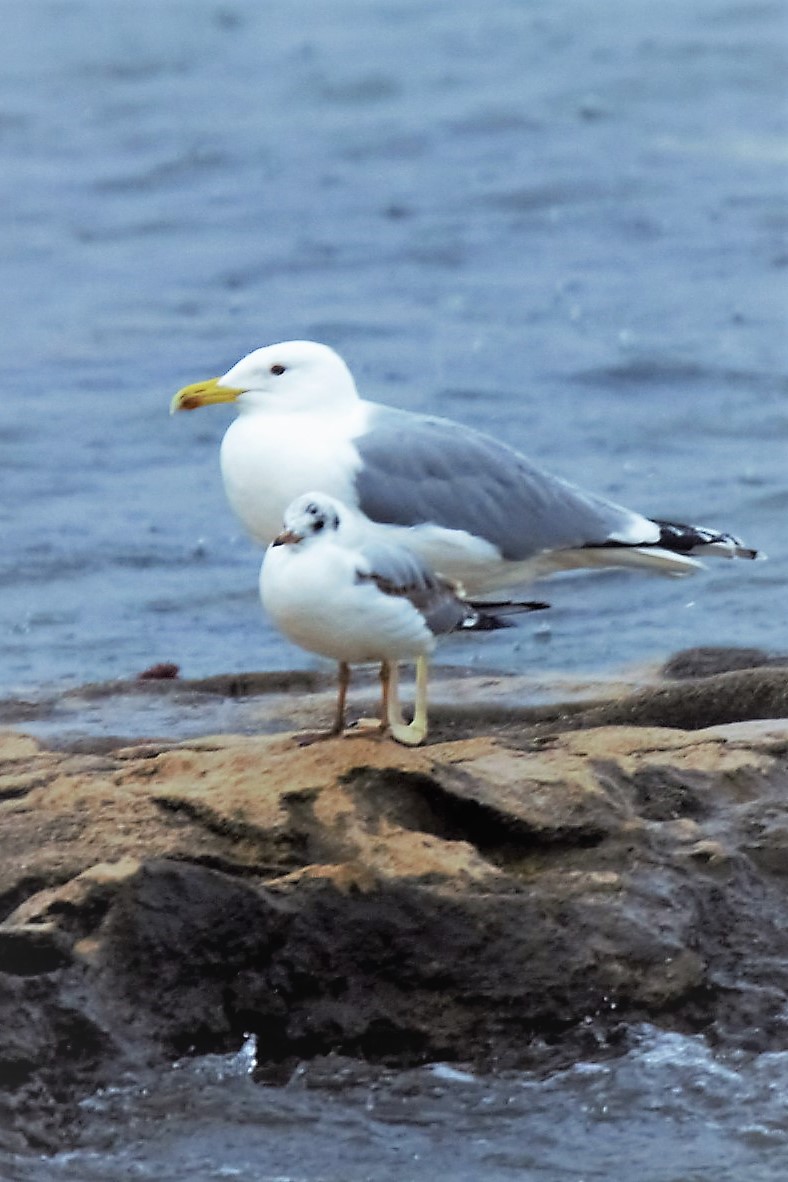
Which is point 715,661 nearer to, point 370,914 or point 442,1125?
point 370,914

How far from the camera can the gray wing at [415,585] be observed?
5480 mm

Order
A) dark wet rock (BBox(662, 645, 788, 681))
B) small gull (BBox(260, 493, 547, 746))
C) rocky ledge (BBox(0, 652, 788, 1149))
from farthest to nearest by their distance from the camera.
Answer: dark wet rock (BBox(662, 645, 788, 681))
small gull (BBox(260, 493, 547, 746))
rocky ledge (BBox(0, 652, 788, 1149))

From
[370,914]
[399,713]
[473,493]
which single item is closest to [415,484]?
[473,493]

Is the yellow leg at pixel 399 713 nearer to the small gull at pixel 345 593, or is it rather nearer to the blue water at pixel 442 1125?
the small gull at pixel 345 593

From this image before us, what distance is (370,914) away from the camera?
4.85m

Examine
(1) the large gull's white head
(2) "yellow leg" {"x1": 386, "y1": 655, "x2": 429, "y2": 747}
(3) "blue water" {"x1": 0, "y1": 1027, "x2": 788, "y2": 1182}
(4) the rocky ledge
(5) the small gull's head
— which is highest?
(1) the large gull's white head

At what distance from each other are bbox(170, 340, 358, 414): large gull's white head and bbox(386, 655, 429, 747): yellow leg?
3.30ft

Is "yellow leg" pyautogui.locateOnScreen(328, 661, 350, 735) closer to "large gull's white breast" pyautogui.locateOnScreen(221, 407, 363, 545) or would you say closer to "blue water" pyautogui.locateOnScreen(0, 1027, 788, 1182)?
"large gull's white breast" pyautogui.locateOnScreen(221, 407, 363, 545)

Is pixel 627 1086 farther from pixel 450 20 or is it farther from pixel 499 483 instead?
pixel 450 20

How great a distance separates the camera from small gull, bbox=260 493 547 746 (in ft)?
17.5

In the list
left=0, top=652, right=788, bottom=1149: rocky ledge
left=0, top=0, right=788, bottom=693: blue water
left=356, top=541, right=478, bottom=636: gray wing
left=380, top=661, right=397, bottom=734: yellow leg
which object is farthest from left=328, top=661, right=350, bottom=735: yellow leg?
left=0, top=0, right=788, bottom=693: blue water

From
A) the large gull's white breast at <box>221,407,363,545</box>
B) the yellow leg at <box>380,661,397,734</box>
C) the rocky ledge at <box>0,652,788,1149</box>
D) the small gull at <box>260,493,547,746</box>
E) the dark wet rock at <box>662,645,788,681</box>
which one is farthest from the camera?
the dark wet rock at <box>662,645,788,681</box>

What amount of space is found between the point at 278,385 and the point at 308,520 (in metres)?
1.33

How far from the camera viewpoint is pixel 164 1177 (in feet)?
14.8
